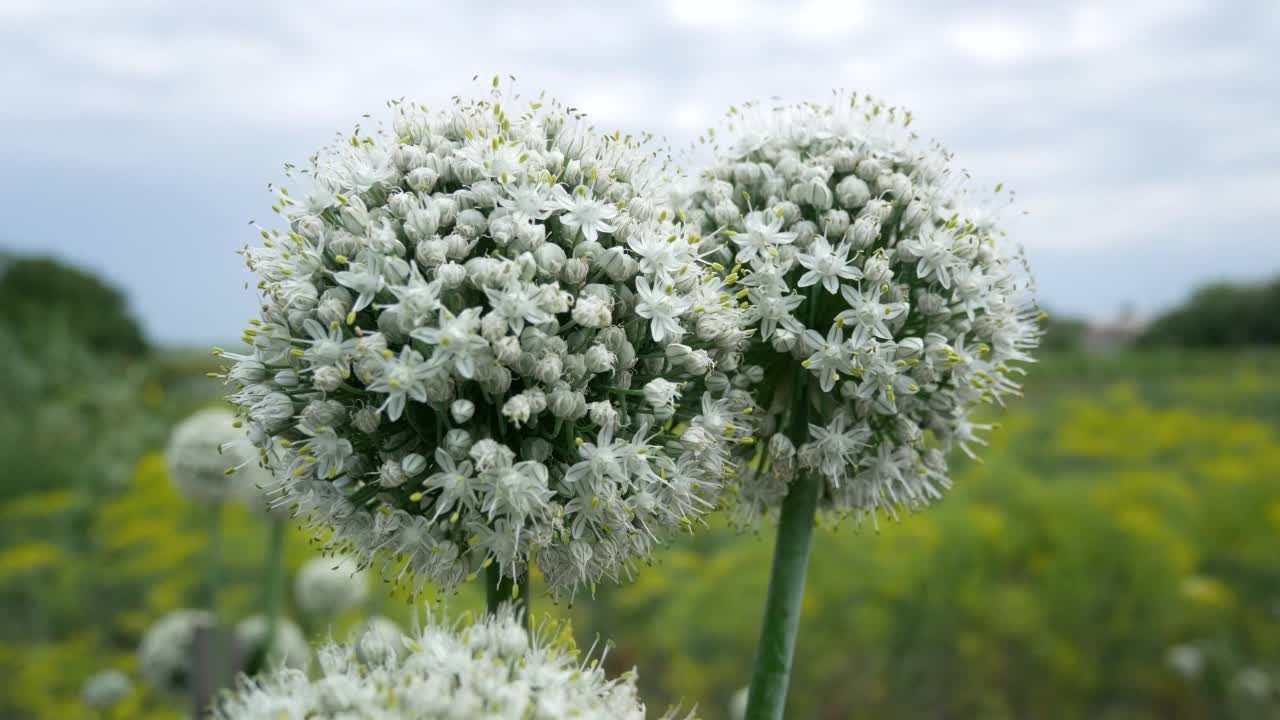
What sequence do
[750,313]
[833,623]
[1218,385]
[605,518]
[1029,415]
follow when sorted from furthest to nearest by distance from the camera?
1. [1218,385]
2. [1029,415]
3. [833,623]
4. [750,313]
5. [605,518]

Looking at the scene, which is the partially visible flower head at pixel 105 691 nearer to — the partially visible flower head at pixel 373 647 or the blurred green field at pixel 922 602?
the blurred green field at pixel 922 602

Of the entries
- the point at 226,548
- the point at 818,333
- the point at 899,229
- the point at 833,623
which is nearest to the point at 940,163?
the point at 899,229

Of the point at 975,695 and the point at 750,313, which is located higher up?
the point at 750,313

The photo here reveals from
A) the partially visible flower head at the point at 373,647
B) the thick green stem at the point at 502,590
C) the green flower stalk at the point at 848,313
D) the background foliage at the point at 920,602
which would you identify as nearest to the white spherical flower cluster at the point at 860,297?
the green flower stalk at the point at 848,313

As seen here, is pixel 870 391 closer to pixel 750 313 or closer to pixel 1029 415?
pixel 750 313

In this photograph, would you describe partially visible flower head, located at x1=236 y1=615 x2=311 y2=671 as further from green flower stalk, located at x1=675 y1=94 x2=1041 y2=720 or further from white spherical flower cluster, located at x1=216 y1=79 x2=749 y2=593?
green flower stalk, located at x1=675 y1=94 x2=1041 y2=720

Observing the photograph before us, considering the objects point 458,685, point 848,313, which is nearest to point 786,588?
point 848,313

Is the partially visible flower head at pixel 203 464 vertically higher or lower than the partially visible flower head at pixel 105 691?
higher
